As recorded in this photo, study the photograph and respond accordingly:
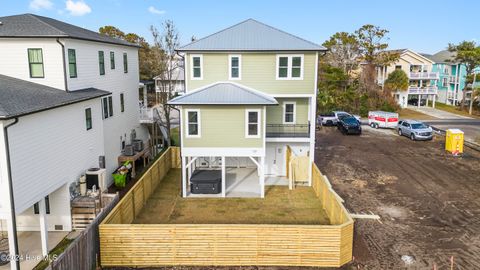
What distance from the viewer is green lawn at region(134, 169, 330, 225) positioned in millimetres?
16016

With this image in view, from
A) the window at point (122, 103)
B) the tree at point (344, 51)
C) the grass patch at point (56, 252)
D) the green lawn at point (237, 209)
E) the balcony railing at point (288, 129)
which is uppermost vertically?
the tree at point (344, 51)

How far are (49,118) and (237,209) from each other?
9044 millimetres

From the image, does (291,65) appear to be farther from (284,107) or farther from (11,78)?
(11,78)

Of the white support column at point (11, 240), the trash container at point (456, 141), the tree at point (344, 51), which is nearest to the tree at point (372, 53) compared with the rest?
the tree at point (344, 51)

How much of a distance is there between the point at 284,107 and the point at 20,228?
590 inches

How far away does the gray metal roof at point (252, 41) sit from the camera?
65.2ft

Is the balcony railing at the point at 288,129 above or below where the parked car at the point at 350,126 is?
above

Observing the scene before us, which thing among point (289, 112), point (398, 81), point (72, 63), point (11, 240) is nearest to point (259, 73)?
point (289, 112)

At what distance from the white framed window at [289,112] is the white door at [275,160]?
5.62 feet

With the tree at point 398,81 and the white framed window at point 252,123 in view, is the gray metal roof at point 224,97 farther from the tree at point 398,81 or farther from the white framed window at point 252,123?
the tree at point 398,81

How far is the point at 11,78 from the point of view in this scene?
52.9ft

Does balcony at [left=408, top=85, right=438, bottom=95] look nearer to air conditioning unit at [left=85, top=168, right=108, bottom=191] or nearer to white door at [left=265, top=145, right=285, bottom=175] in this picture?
white door at [left=265, top=145, right=285, bottom=175]

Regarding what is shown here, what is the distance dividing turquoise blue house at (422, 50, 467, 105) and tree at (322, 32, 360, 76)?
15.6 metres

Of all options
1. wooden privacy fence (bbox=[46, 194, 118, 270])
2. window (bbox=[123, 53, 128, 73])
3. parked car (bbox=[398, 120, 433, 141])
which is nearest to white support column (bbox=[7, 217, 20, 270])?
wooden privacy fence (bbox=[46, 194, 118, 270])
